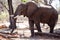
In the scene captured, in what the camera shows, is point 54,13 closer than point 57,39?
No

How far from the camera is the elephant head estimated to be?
6.07 metres

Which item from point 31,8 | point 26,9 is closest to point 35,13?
point 31,8

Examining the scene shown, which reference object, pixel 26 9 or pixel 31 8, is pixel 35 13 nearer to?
pixel 31 8

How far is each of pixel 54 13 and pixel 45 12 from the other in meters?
0.29

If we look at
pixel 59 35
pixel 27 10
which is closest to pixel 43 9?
pixel 27 10

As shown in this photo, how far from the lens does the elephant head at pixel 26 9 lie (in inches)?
239

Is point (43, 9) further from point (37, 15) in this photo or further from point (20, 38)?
point (20, 38)

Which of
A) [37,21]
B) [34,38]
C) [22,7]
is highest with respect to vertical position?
[22,7]

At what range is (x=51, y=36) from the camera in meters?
6.14

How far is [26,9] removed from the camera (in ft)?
20.2

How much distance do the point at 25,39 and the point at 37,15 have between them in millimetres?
820

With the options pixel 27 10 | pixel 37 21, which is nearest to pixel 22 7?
pixel 27 10

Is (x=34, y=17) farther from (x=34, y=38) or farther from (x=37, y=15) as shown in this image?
(x=34, y=38)

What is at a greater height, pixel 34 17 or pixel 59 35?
pixel 34 17
